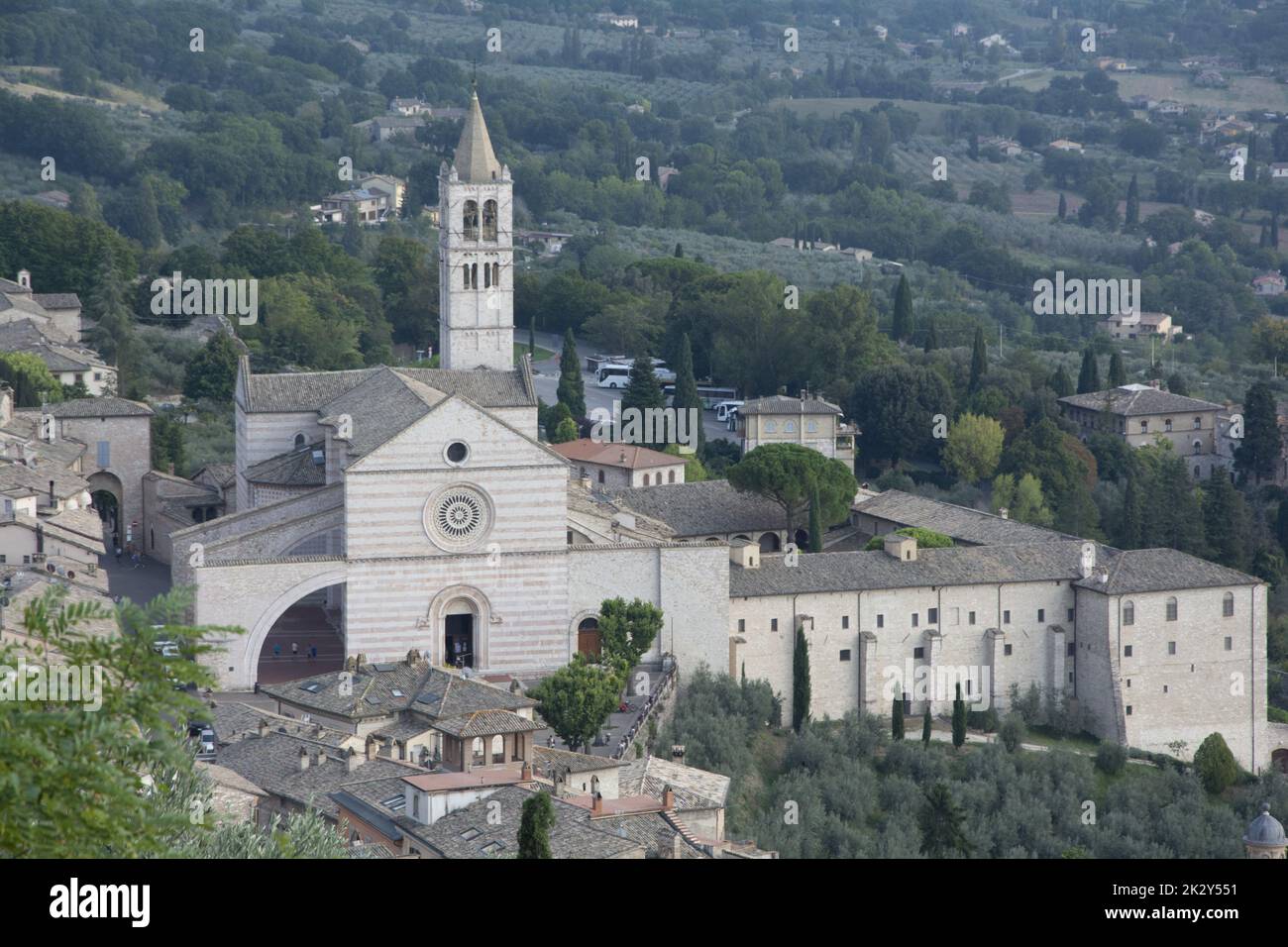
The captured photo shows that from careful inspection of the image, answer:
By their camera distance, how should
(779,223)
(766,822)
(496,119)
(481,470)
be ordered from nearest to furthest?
(766,822) → (481,470) → (779,223) → (496,119)

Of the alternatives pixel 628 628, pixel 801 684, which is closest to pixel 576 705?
pixel 628 628

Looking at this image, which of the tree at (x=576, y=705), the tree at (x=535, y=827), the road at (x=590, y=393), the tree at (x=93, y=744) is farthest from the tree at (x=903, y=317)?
the tree at (x=93, y=744)

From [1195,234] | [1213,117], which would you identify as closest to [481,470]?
[1195,234]

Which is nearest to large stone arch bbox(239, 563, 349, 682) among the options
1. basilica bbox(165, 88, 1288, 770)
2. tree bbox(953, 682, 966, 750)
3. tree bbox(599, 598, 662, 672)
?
basilica bbox(165, 88, 1288, 770)

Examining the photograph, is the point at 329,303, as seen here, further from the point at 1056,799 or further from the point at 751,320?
the point at 1056,799

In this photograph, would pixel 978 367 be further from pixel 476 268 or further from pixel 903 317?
pixel 476 268

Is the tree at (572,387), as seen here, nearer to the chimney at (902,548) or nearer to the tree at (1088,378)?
the tree at (1088,378)
